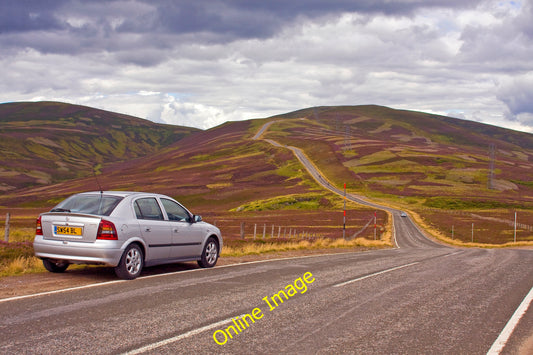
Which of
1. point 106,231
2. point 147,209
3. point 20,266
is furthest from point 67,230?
point 20,266

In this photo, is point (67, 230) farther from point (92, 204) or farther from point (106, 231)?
point (106, 231)

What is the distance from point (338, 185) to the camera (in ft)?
376

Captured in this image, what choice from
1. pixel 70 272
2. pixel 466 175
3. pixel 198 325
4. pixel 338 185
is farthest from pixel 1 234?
pixel 466 175

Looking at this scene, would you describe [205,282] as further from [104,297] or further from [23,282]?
[23,282]

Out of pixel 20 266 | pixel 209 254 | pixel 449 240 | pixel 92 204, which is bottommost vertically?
pixel 449 240

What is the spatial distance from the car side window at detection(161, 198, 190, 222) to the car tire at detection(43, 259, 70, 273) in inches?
102

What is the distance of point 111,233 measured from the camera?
999 cm

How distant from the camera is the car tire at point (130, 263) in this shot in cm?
1012

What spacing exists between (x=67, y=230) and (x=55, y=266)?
1458mm

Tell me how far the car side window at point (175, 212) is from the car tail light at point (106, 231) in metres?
1.98

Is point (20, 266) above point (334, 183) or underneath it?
underneath

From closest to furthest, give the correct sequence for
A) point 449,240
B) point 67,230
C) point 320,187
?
point 67,230 → point 449,240 → point 320,187

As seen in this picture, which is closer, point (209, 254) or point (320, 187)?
point (209, 254)

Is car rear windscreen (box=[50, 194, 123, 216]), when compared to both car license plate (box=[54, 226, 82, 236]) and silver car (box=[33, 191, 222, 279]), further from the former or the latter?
car license plate (box=[54, 226, 82, 236])
